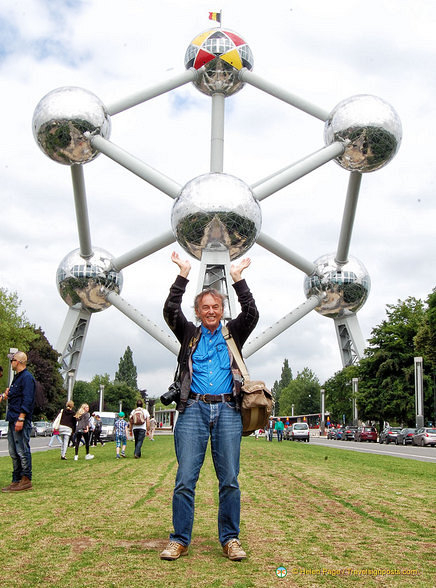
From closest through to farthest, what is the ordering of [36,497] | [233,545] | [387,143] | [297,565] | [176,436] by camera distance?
[297,565]
[233,545]
[176,436]
[36,497]
[387,143]

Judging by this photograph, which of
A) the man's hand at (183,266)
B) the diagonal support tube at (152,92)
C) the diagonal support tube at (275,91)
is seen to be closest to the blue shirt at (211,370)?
the man's hand at (183,266)

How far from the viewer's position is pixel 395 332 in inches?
1732

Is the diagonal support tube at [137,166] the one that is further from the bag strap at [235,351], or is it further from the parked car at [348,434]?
the parked car at [348,434]

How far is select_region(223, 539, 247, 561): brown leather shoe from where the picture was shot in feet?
12.6

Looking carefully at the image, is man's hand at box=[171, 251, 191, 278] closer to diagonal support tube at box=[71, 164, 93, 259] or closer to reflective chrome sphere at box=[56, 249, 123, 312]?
diagonal support tube at box=[71, 164, 93, 259]

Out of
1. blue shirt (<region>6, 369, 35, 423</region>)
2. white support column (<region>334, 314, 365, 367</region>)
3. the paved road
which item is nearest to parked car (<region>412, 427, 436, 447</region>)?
the paved road

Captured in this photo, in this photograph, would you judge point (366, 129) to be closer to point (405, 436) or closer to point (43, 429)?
point (405, 436)

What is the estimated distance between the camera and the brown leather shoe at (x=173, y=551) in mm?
3830

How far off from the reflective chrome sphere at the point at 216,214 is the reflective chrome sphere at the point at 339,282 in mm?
9524

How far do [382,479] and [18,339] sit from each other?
3144 centimetres

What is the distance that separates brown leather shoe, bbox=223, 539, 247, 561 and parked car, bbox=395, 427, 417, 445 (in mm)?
29040

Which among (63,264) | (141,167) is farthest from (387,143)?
(63,264)

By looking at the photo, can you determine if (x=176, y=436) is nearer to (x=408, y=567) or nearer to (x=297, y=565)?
(x=297, y=565)

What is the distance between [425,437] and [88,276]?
1561 cm
